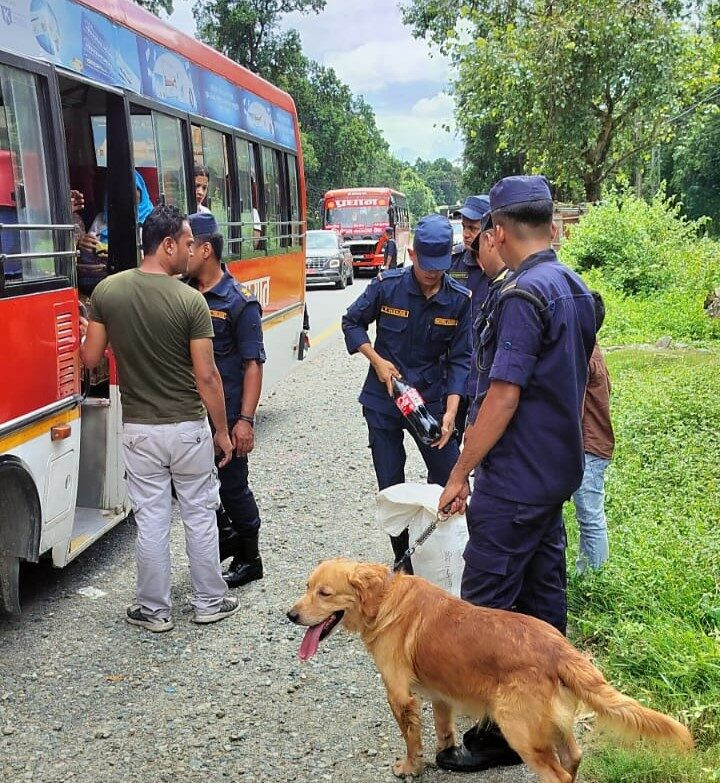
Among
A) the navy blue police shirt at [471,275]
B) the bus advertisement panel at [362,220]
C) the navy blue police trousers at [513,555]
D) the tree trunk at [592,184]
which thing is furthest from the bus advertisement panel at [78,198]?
the bus advertisement panel at [362,220]

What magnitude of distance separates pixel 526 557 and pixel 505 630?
1.17 ft

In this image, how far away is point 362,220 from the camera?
3012cm

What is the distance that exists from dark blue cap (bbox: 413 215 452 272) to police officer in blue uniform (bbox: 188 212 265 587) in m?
0.99

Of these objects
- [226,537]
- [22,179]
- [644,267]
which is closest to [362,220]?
[644,267]

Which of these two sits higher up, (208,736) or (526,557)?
(526,557)

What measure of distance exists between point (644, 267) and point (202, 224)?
12748 mm

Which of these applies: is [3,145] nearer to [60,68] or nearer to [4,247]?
[4,247]

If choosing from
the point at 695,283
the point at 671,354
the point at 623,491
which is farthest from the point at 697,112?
the point at 623,491

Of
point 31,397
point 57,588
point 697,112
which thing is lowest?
point 57,588

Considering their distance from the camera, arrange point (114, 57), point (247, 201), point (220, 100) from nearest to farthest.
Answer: point (114, 57) → point (220, 100) → point (247, 201)

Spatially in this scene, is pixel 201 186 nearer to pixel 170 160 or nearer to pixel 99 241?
pixel 170 160

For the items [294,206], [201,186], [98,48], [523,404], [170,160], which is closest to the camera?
[523,404]

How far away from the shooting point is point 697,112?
2592 cm

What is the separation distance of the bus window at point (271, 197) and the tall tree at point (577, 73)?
1164cm
